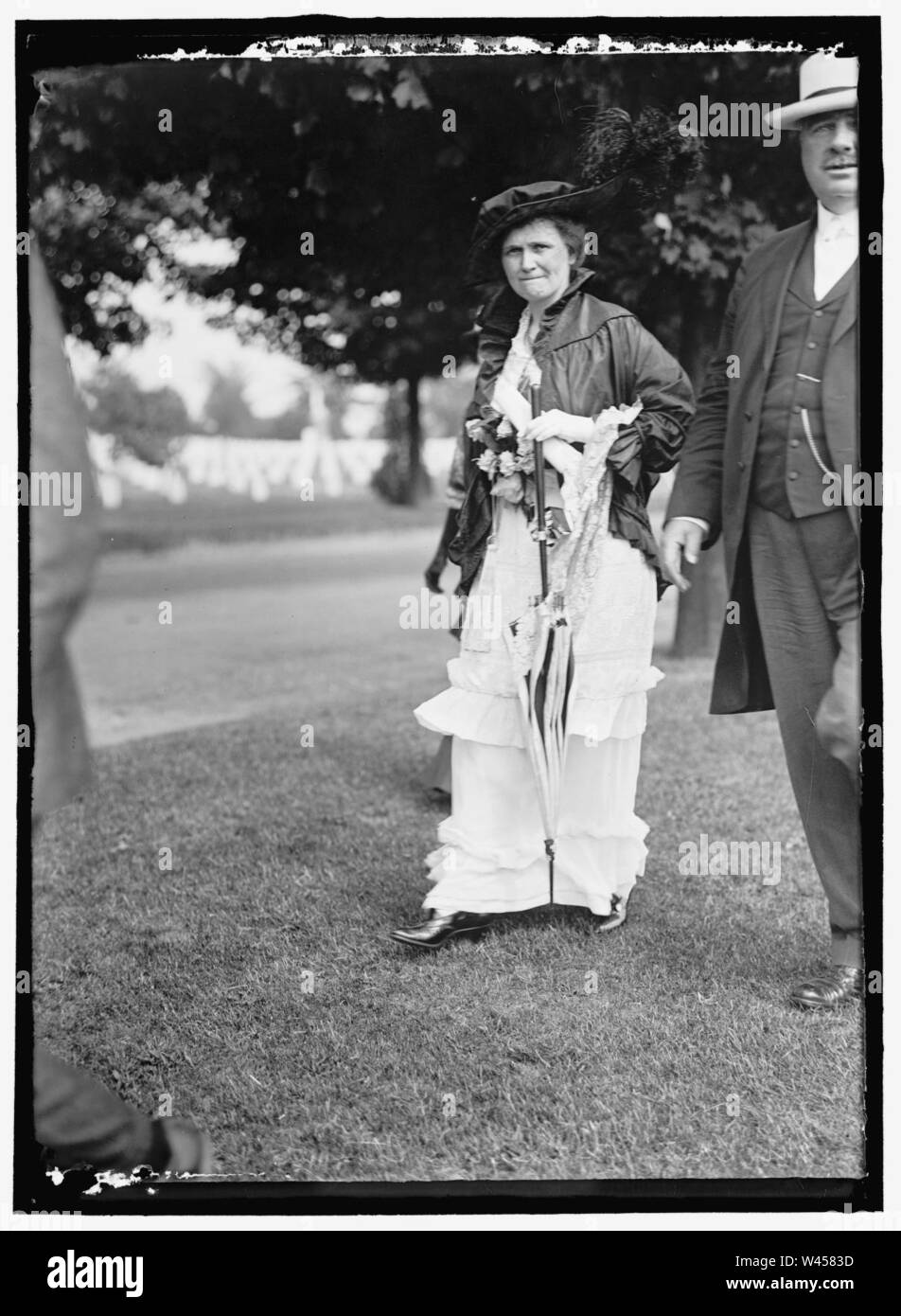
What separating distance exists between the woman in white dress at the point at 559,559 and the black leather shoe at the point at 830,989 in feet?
2.02

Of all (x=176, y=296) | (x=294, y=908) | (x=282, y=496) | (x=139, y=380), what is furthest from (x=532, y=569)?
(x=282, y=496)

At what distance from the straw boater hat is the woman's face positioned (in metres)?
0.72

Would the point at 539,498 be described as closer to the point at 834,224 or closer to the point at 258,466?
the point at 834,224

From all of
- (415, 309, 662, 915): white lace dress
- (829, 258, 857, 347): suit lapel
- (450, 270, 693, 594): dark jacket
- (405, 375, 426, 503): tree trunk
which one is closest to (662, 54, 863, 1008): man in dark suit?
(829, 258, 857, 347): suit lapel

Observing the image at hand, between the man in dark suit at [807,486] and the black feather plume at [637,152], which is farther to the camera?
the black feather plume at [637,152]

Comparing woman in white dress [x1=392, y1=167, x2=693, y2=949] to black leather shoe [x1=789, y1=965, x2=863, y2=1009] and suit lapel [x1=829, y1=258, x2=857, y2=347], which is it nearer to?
suit lapel [x1=829, y1=258, x2=857, y2=347]

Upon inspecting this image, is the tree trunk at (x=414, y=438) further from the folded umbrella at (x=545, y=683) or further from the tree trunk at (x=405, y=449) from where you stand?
the folded umbrella at (x=545, y=683)

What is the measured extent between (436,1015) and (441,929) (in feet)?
1.16

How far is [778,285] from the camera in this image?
3.73 meters

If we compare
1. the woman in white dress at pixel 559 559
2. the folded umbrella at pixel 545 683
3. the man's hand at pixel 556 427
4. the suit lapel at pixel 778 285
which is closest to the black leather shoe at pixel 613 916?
the woman in white dress at pixel 559 559

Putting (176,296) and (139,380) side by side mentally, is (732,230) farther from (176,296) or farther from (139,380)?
(139,380)

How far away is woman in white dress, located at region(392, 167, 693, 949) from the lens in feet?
12.8

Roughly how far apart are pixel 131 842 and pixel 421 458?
2.13 m

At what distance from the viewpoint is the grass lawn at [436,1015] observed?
341 cm
